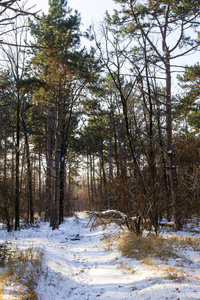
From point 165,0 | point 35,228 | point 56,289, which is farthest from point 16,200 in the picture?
point 165,0

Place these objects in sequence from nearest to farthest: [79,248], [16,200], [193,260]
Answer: [193,260] → [79,248] → [16,200]

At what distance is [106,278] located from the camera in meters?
5.05

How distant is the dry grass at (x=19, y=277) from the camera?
353cm

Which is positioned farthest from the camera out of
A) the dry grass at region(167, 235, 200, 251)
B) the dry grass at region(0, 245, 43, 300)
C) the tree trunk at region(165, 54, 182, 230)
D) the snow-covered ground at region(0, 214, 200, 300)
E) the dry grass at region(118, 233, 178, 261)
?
the tree trunk at region(165, 54, 182, 230)

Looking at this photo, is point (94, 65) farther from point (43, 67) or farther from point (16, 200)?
Answer: point (16, 200)

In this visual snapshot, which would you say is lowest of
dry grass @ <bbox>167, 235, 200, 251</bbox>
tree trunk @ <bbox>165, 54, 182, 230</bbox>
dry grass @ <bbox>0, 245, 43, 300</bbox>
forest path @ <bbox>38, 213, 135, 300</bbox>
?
forest path @ <bbox>38, 213, 135, 300</bbox>

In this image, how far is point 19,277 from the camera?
13.6ft

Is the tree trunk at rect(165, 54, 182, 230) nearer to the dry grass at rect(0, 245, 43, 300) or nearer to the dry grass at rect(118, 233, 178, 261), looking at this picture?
the dry grass at rect(118, 233, 178, 261)

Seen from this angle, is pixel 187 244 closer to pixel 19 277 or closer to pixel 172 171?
pixel 172 171

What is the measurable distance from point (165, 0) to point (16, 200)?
1084 cm

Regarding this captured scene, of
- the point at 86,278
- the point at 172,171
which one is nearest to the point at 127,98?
the point at 172,171

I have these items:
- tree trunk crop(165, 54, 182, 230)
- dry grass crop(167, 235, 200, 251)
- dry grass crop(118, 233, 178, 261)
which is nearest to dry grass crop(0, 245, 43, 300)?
dry grass crop(118, 233, 178, 261)

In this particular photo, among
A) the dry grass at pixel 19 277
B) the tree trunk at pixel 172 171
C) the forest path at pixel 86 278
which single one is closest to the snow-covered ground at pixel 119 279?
the forest path at pixel 86 278

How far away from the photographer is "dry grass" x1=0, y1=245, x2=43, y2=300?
3.53m
